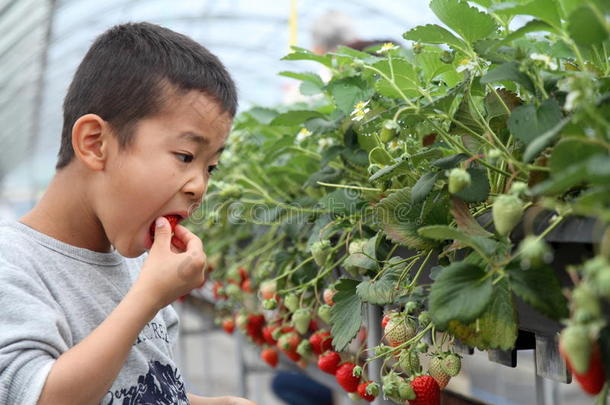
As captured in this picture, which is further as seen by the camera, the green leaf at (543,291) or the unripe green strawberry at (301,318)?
the unripe green strawberry at (301,318)

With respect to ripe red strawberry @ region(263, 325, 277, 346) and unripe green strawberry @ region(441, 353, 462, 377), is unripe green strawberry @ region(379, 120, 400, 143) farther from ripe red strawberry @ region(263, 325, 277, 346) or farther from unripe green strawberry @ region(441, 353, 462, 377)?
ripe red strawberry @ region(263, 325, 277, 346)

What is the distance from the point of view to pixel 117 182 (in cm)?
89

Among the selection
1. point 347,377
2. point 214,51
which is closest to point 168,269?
point 347,377

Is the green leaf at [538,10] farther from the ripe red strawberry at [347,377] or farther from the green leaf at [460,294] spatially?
the ripe red strawberry at [347,377]

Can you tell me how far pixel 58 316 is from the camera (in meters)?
0.84

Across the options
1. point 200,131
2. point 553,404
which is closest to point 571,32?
point 200,131

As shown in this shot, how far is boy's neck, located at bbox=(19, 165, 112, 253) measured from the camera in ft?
3.15

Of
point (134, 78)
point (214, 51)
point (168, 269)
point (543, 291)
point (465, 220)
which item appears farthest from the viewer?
point (214, 51)

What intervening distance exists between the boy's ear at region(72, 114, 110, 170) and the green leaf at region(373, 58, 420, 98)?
380mm

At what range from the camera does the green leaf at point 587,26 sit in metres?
0.47

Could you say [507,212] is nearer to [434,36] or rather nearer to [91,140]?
[434,36]

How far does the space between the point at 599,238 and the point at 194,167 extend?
0.56 m

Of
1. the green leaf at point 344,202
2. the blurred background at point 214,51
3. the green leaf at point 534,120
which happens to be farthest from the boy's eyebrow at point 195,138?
the blurred background at point 214,51

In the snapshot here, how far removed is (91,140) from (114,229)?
13 centimetres
